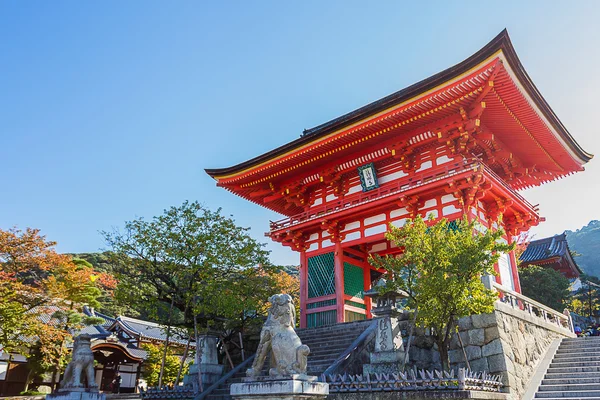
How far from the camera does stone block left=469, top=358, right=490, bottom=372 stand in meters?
10.4

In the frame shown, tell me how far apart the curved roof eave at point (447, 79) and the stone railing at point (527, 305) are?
6.11 m

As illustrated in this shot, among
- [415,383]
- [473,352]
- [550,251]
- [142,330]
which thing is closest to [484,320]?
[473,352]

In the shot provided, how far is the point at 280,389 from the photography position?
18.7 feet

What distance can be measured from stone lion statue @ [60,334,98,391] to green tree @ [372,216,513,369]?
8115mm

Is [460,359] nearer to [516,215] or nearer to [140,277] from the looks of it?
[516,215]

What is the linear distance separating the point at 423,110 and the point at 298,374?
35.9 feet

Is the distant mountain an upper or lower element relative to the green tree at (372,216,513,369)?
upper

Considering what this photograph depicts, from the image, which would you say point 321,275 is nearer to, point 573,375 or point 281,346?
point 573,375

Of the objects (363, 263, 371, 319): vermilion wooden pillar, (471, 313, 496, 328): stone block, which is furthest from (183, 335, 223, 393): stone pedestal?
(471, 313, 496, 328): stone block

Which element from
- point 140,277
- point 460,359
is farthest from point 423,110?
point 140,277

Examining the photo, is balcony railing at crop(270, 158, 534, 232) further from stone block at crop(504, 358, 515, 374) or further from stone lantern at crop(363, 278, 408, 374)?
stone block at crop(504, 358, 515, 374)

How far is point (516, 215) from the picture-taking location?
16672 millimetres

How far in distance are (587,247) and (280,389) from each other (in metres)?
94.7

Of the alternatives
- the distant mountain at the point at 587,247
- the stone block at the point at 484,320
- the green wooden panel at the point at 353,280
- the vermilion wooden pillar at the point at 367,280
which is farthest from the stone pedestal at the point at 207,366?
the distant mountain at the point at 587,247
